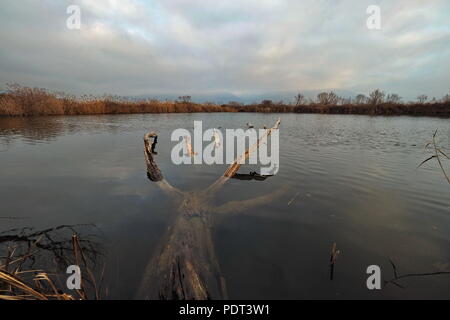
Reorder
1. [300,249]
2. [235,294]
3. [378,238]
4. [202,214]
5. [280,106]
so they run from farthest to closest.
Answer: [280,106] → [202,214] → [378,238] → [300,249] → [235,294]

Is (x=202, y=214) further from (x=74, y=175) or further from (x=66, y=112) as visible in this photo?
(x=66, y=112)

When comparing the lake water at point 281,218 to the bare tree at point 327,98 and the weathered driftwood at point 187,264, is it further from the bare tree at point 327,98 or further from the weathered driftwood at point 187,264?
the bare tree at point 327,98

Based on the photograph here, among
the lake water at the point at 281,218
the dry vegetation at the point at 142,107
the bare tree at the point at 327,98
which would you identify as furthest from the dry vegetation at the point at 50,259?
the bare tree at the point at 327,98

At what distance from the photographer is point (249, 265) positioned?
3.06 meters

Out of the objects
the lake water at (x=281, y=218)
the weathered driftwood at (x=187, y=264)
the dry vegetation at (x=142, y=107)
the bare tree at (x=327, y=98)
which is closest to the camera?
the weathered driftwood at (x=187, y=264)

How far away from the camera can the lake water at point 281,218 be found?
2.79 m

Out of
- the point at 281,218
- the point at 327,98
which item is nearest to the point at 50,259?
the point at 281,218

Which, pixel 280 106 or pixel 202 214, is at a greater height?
pixel 280 106

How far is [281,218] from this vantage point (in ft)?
14.2

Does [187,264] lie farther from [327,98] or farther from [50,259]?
[327,98]

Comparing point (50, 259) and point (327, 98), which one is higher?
point (327, 98)

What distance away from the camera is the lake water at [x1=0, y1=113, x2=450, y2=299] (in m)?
2.79
